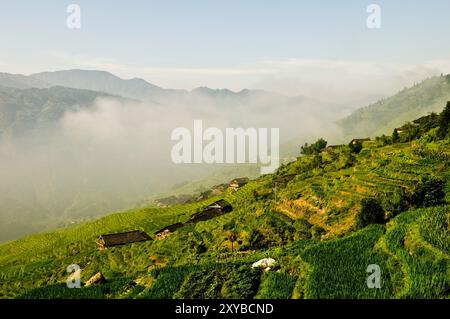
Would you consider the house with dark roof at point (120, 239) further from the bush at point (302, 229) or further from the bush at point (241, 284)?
the bush at point (241, 284)

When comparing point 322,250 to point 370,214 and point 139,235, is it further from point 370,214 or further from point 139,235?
point 139,235

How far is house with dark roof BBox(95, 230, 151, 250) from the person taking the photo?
270ft

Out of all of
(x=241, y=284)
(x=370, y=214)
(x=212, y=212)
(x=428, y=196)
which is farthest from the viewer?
(x=212, y=212)

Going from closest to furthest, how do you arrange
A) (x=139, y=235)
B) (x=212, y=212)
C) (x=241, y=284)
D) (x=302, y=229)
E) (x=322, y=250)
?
(x=241, y=284), (x=322, y=250), (x=302, y=229), (x=139, y=235), (x=212, y=212)

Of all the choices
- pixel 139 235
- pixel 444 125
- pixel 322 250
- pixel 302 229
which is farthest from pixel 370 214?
pixel 139 235

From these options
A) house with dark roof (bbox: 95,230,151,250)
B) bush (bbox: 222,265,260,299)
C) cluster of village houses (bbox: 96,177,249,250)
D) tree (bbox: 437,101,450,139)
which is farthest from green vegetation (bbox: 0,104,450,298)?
cluster of village houses (bbox: 96,177,249,250)

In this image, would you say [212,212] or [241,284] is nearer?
[241,284]

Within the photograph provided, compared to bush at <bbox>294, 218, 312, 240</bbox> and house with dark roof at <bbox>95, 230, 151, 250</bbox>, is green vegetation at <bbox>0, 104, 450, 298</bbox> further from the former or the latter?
house with dark roof at <bbox>95, 230, 151, 250</bbox>

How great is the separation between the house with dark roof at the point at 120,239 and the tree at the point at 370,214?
196 ft

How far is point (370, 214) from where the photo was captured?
33.2 metres

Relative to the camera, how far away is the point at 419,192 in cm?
3412

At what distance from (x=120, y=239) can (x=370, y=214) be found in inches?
2485

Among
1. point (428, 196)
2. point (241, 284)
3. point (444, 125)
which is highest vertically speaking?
point (444, 125)

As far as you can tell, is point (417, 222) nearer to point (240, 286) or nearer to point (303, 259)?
point (303, 259)
